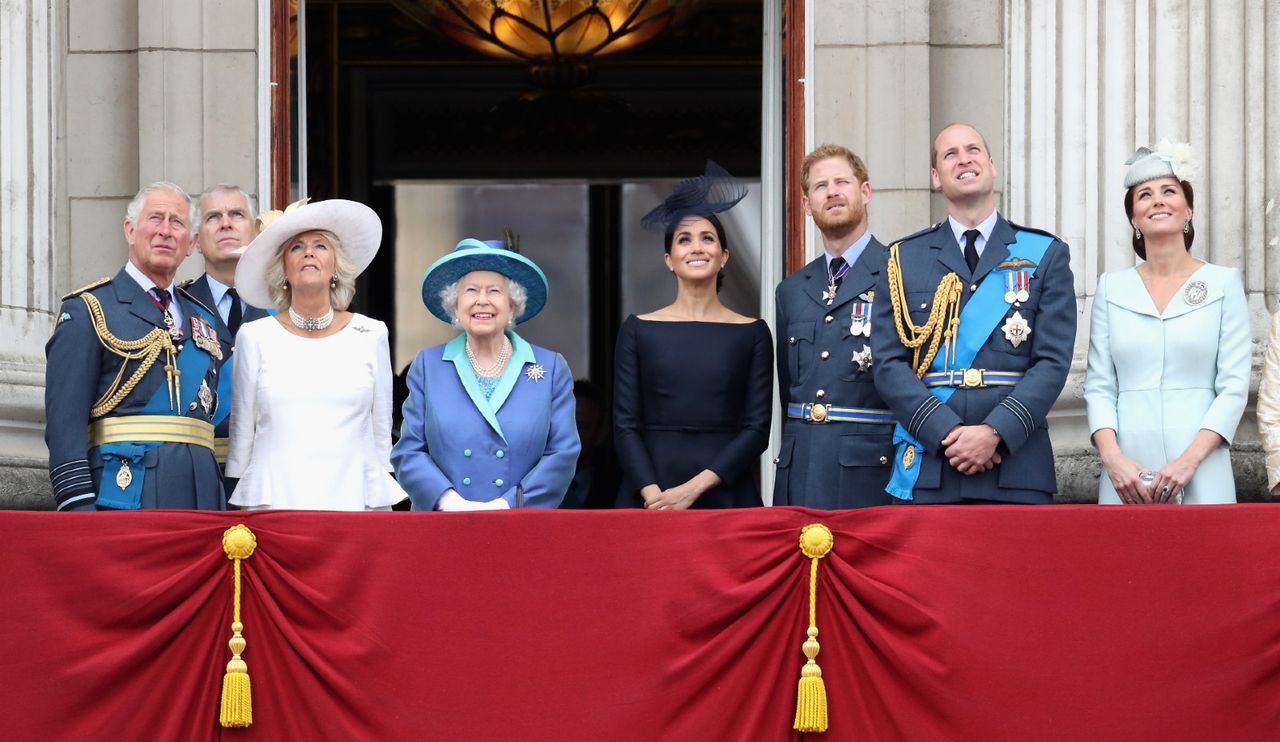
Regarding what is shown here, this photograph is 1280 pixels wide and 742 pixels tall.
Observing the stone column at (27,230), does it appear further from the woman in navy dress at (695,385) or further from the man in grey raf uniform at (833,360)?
the man in grey raf uniform at (833,360)

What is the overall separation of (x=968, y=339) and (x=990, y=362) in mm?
98

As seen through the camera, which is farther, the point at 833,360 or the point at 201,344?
the point at 833,360

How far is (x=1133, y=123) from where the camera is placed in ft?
25.6

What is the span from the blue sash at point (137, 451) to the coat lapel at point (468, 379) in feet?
2.60

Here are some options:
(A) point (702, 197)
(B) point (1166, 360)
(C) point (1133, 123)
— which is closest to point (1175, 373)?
(B) point (1166, 360)

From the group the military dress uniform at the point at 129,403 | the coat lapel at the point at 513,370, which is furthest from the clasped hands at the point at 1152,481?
the military dress uniform at the point at 129,403

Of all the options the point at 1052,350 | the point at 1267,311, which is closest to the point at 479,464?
the point at 1052,350

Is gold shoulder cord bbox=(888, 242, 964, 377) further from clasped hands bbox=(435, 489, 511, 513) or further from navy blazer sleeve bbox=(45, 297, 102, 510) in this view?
navy blazer sleeve bbox=(45, 297, 102, 510)

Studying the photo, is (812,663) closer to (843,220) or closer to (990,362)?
(990,362)

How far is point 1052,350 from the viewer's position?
6.04 metres

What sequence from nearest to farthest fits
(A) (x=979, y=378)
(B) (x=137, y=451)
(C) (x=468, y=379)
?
(B) (x=137, y=451)
(A) (x=979, y=378)
(C) (x=468, y=379)

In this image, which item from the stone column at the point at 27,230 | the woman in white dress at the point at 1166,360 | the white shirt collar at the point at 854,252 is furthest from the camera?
the stone column at the point at 27,230

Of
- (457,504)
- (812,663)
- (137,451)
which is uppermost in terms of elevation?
(137,451)

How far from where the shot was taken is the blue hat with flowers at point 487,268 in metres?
6.45
